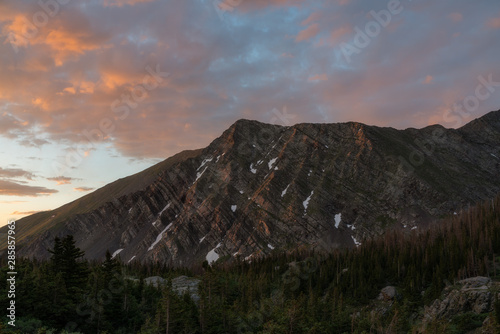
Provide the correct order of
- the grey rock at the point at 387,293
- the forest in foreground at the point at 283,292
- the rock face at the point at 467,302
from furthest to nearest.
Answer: the grey rock at the point at 387,293 → the rock face at the point at 467,302 → the forest in foreground at the point at 283,292

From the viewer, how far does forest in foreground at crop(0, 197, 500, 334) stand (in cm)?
4628

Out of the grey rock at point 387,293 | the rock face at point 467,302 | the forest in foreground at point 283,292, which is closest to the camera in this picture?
the forest in foreground at point 283,292

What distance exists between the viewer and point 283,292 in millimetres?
122062

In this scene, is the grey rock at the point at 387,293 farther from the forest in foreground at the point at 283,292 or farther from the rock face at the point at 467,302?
the rock face at the point at 467,302

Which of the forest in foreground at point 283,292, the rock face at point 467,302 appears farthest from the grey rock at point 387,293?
the rock face at point 467,302

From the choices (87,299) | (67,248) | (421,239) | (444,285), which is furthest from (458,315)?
(421,239)

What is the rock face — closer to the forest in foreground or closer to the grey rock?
the forest in foreground

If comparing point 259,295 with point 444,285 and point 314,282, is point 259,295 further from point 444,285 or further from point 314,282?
point 444,285

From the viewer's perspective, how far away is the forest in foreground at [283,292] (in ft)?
152

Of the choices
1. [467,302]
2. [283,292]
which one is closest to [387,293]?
[283,292]

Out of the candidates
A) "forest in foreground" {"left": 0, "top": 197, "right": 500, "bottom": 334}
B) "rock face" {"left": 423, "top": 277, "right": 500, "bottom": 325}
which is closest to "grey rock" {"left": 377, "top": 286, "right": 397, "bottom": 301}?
"forest in foreground" {"left": 0, "top": 197, "right": 500, "bottom": 334}

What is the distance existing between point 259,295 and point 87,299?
254 ft

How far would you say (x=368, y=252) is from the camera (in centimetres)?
14688

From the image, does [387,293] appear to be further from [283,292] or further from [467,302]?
[467,302]
